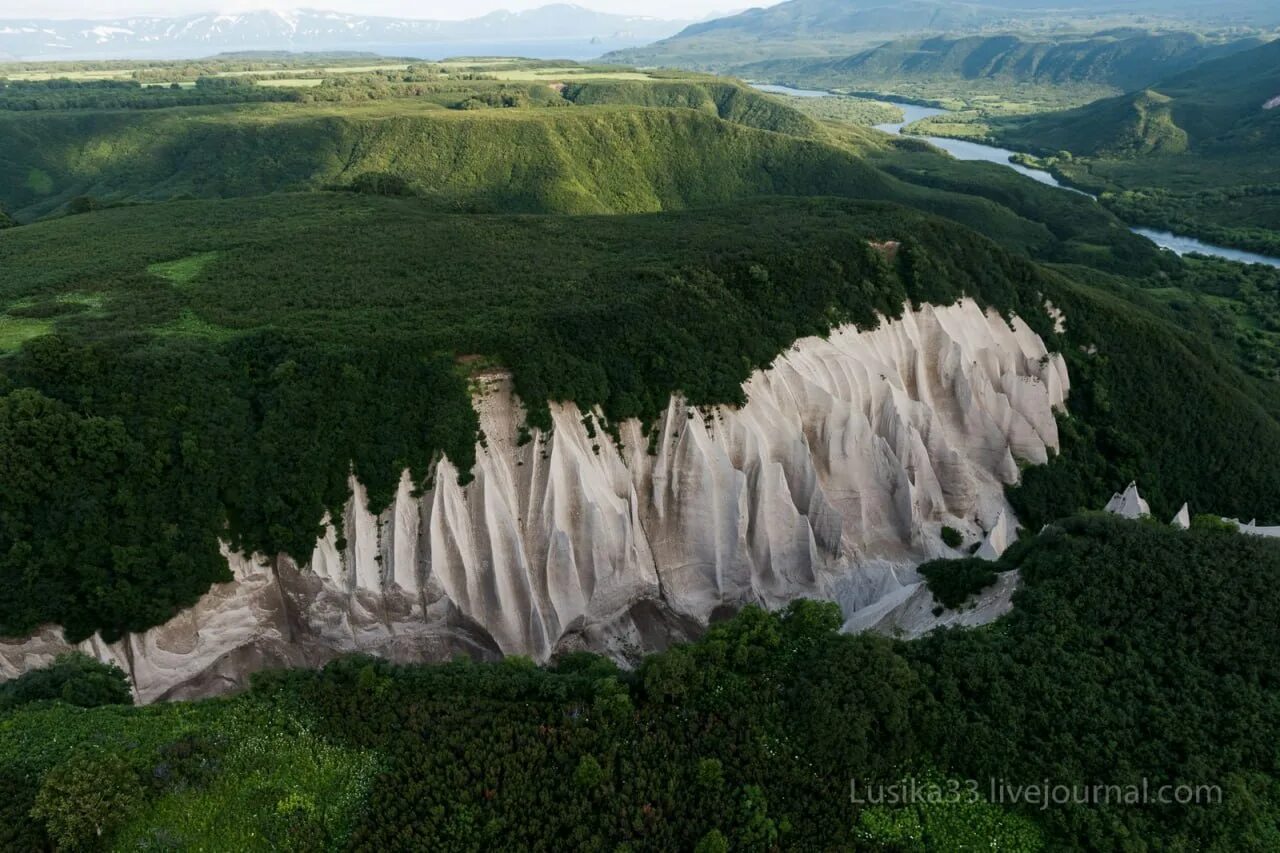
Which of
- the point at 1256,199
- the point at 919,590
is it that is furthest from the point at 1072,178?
the point at 919,590

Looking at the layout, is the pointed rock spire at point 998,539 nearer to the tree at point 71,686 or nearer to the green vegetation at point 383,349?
the green vegetation at point 383,349

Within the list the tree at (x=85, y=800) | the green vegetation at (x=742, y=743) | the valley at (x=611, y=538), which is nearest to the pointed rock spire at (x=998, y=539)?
the valley at (x=611, y=538)

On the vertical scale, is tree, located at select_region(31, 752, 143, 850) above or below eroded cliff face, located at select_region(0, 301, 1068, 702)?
above

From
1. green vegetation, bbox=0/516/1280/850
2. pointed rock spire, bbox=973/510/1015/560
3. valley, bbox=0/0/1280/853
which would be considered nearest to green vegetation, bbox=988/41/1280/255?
valley, bbox=0/0/1280/853

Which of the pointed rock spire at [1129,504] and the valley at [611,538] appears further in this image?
the pointed rock spire at [1129,504]

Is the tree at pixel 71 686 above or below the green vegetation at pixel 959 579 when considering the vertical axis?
above

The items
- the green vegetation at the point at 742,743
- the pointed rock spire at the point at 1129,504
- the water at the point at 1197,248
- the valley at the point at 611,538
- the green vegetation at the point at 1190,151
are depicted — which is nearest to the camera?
the green vegetation at the point at 742,743

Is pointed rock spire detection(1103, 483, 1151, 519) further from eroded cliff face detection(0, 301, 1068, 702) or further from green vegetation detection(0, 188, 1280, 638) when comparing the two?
eroded cliff face detection(0, 301, 1068, 702)

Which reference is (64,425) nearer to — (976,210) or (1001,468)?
(1001,468)
